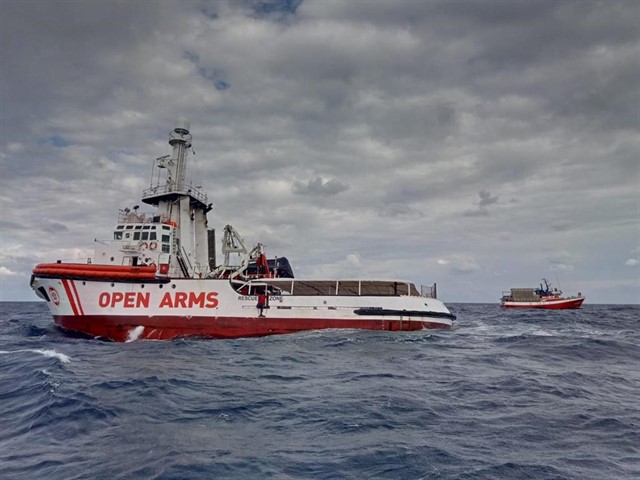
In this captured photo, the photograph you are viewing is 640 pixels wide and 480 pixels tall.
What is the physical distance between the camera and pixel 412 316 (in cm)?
2869

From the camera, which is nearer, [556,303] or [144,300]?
[144,300]

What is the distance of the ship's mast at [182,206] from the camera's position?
109 feet

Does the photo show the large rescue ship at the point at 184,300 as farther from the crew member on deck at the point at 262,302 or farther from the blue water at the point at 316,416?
the blue water at the point at 316,416

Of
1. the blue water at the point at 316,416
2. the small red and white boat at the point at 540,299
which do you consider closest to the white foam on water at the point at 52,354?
the blue water at the point at 316,416

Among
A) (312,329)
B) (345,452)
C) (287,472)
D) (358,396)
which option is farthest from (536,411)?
(312,329)

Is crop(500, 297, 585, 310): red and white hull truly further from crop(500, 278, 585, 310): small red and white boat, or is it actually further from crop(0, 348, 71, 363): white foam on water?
crop(0, 348, 71, 363): white foam on water

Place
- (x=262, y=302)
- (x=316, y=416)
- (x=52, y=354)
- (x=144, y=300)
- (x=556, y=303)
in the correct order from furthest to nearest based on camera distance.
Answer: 1. (x=556, y=303)
2. (x=262, y=302)
3. (x=144, y=300)
4. (x=52, y=354)
5. (x=316, y=416)

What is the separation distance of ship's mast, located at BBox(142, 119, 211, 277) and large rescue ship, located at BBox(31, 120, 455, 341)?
2353mm

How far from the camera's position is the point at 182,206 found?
33.4 m

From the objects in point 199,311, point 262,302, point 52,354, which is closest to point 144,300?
point 199,311

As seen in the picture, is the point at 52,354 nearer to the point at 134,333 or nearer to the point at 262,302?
the point at 134,333

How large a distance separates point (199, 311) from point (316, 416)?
19.4 m

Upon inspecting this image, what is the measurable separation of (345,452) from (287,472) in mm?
1398

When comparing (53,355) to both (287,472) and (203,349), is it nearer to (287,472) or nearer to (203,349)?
(203,349)
